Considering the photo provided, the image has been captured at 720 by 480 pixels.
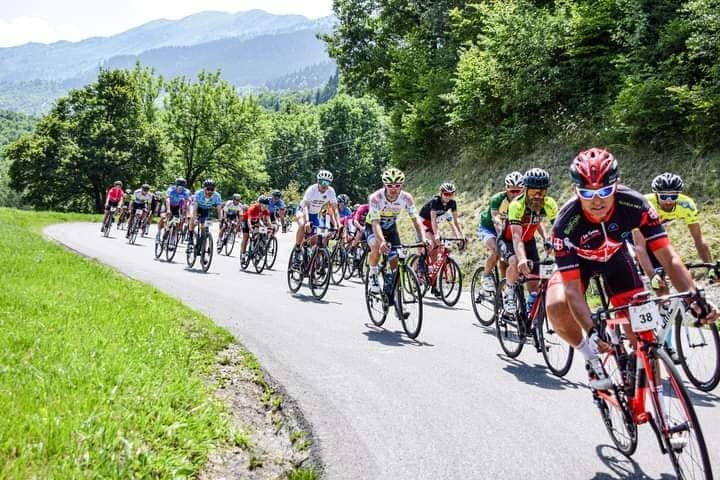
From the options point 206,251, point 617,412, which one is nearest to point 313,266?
point 206,251

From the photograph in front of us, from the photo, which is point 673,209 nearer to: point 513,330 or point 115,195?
point 513,330

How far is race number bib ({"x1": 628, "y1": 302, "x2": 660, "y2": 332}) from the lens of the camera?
12.8ft

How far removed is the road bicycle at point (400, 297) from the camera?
28.1ft

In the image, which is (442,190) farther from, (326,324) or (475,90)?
(475,90)

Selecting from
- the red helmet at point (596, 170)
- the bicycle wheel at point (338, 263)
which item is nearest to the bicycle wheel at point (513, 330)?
the red helmet at point (596, 170)

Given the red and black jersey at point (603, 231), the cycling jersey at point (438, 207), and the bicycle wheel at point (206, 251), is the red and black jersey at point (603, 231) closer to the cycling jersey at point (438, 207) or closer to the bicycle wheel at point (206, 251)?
the cycling jersey at point (438, 207)

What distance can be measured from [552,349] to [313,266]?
6191 millimetres

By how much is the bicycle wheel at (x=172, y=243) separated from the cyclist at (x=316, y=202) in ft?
20.9

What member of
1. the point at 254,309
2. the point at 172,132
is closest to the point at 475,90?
the point at 254,309

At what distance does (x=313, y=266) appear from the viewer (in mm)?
12359

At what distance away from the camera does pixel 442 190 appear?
40.7 ft

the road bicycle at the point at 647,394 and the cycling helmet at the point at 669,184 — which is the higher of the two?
the cycling helmet at the point at 669,184

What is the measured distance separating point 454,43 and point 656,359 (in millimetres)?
24199

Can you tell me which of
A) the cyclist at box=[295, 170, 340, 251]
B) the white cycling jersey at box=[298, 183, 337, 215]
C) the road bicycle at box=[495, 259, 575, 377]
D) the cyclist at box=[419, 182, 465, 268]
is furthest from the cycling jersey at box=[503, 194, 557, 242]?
the white cycling jersey at box=[298, 183, 337, 215]
